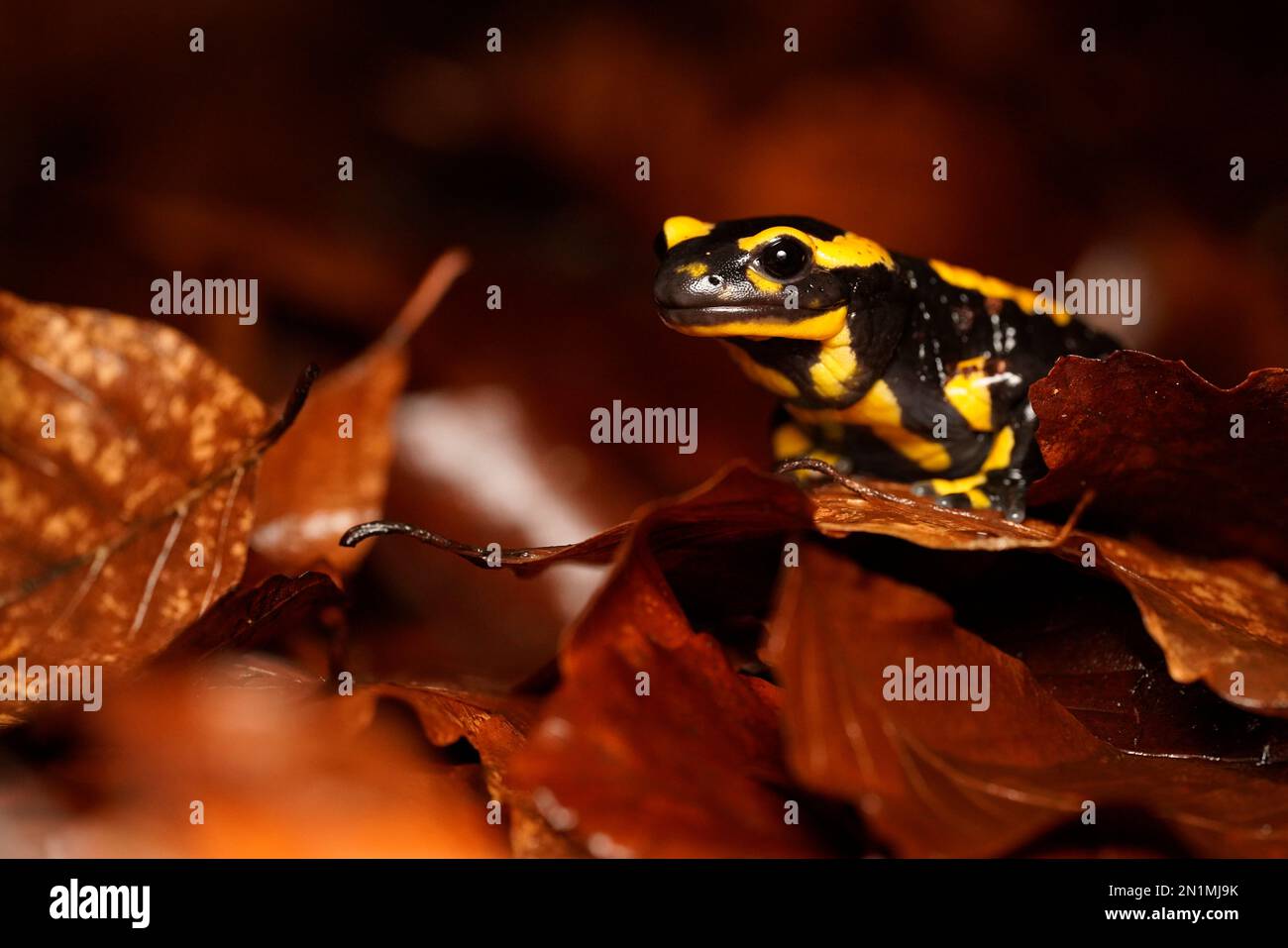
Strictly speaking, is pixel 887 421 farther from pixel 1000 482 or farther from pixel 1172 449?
pixel 1172 449

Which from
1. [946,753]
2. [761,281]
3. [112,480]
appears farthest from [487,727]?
[761,281]

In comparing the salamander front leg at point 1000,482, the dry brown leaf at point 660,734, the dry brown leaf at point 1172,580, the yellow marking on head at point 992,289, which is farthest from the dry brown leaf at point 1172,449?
the yellow marking on head at point 992,289

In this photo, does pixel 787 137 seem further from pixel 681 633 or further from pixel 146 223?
pixel 681 633

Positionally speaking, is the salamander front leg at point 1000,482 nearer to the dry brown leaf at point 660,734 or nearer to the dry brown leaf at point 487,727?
the dry brown leaf at point 660,734

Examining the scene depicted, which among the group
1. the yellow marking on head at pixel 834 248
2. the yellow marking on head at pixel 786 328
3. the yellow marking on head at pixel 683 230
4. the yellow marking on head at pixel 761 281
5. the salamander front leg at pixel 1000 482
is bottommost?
the salamander front leg at pixel 1000 482

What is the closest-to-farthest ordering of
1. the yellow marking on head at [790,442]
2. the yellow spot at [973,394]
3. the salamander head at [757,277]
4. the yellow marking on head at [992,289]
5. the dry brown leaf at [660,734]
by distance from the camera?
the dry brown leaf at [660,734]
the salamander head at [757,277]
the yellow spot at [973,394]
the yellow marking on head at [992,289]
the yellow marking on head at [790,442]

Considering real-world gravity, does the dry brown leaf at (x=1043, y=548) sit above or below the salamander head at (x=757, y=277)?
below

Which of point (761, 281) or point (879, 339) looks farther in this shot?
point (879, 339)
